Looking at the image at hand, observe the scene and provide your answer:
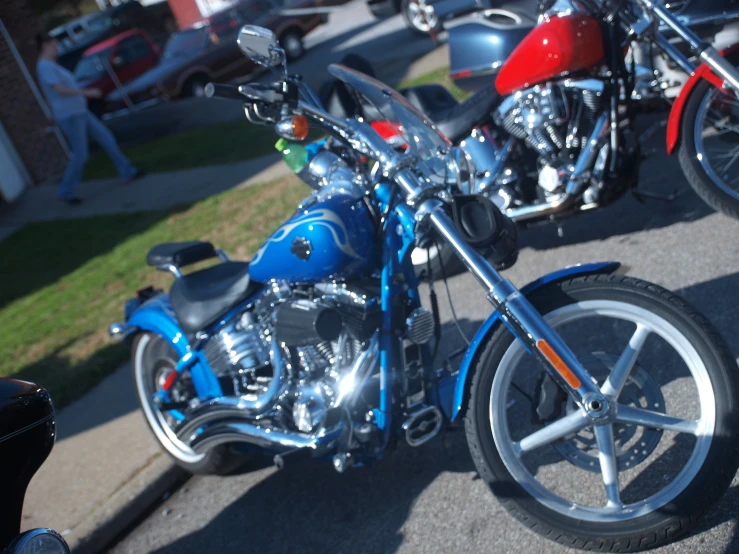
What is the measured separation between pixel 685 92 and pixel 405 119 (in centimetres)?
205

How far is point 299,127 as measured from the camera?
291 centimetres

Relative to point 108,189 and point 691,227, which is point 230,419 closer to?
point 691,227

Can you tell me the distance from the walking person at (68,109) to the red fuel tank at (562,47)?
23.6 feet

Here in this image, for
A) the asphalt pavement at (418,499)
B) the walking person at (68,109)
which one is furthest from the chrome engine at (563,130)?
the walking person at (68,109)

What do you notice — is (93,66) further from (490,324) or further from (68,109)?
(490,324)

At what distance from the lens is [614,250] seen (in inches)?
191

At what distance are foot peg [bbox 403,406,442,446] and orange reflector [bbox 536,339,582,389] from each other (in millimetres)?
614

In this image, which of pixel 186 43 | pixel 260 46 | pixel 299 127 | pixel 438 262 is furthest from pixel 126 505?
pixel 186 43

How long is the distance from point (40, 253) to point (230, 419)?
667 cm

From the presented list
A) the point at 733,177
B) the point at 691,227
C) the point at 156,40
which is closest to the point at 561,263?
the point at 691,227

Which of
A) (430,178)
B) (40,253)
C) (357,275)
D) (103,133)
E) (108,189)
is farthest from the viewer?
(108,189)

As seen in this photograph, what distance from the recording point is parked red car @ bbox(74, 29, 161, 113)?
769 inches

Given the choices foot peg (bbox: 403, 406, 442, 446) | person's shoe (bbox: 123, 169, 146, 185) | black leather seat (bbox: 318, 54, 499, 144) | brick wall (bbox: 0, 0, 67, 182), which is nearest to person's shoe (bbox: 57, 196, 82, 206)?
person's shoe (bbox: 123, 169, 146, 185)

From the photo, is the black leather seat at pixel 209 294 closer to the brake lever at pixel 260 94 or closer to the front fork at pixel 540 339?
the brake lever at pixel 260 94
